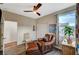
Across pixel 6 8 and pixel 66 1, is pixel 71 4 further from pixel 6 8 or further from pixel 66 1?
pixel 6 8

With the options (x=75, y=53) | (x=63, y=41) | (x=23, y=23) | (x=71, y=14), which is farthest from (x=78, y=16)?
(x=23, y=23)

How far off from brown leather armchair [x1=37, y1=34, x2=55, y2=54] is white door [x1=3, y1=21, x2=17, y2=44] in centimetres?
42

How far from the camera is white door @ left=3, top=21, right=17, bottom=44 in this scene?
5.16 ft

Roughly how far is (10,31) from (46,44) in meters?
0.62

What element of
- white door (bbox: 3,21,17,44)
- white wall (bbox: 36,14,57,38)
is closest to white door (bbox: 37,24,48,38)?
white wall (bbox: 36,14,57,38)

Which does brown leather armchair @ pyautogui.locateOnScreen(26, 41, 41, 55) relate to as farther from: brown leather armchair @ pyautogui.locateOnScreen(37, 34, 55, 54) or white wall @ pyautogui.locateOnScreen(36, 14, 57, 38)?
white wall @ pyautogui.locateOnScreen(36, 14, 57, 38)

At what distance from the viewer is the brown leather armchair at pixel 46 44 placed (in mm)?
1685

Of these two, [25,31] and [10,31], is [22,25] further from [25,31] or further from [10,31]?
[10,31]

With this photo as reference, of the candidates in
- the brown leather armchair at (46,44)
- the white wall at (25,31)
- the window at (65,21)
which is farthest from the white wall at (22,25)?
the window at (65,21)

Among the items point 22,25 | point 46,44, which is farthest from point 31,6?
point 46,44

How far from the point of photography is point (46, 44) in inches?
67.7

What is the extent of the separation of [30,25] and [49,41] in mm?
411

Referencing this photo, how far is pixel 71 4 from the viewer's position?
1599 millimetres

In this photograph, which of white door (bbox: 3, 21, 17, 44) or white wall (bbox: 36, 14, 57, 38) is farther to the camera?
white wall (bbox: 36, 14, 57, 38)
